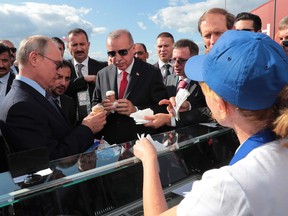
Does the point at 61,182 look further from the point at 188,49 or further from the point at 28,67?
the point at 188,49

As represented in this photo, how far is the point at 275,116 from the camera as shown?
3.22ft

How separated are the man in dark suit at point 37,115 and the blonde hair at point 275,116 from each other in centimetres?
153

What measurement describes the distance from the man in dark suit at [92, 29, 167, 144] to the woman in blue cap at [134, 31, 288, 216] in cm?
219

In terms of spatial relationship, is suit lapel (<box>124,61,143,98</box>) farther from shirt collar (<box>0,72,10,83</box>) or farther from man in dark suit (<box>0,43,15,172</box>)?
shirt collar (<box>0,72,10,83</box>)

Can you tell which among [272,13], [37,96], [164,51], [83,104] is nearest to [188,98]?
[83,104]

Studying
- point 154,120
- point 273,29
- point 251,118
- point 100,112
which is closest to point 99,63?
point 100,112

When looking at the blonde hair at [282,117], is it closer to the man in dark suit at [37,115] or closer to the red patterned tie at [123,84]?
the man in dark suit at [37,115]

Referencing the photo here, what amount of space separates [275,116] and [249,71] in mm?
210

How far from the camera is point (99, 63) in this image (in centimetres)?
539

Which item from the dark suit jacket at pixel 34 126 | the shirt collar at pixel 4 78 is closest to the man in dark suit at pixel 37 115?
the dark suit jacket at pixel 34 126

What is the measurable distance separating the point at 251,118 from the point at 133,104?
2.41m

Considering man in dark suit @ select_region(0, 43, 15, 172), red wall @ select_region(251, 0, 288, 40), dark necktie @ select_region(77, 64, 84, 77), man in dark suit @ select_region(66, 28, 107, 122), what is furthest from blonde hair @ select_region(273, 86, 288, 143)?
red wall @ select_region(251, 0, 288, 40)

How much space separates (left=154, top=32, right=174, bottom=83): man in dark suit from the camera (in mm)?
6230

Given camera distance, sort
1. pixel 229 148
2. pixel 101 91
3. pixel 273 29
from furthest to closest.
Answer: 1. pixel 273 29
2. pixel 101 91
3. pixel 229 148
